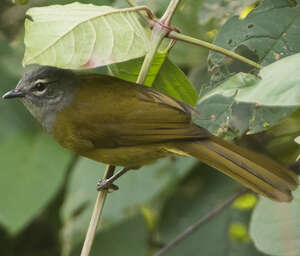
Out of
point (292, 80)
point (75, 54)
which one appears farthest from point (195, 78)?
point (292, 80)

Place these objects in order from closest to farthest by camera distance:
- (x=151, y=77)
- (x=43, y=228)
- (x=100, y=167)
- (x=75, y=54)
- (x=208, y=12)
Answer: (x=75, y=54) → (x=151, y=77) → (x=208, y=12) → (x=100, y=167) → (x=43, y=228)

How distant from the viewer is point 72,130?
314 cm

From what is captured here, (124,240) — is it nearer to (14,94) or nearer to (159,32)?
(14,94)

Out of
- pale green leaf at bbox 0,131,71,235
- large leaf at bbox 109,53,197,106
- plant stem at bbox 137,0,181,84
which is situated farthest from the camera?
pale green leaf at bbox 0,131,71,235

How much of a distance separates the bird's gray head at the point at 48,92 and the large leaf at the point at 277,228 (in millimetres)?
1264

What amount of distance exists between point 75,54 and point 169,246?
1.72 m

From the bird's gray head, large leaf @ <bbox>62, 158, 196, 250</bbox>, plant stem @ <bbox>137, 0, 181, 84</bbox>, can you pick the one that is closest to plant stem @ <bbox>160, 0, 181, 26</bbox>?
plant stem @ <bbox>137, 0, 181, 84</bbox>

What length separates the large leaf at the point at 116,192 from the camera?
347 cm

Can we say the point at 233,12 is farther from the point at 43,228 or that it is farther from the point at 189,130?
the point at 43,228

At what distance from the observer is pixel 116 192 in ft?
11.6

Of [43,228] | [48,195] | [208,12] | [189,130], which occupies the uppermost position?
[208,12]

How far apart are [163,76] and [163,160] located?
38.5 inches

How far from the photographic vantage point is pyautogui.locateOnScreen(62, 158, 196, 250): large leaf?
137 inches

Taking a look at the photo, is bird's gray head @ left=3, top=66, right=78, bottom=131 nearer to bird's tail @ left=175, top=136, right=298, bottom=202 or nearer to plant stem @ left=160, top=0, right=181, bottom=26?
bird's tail @ left=175, top=136, right=298, bottom=202
